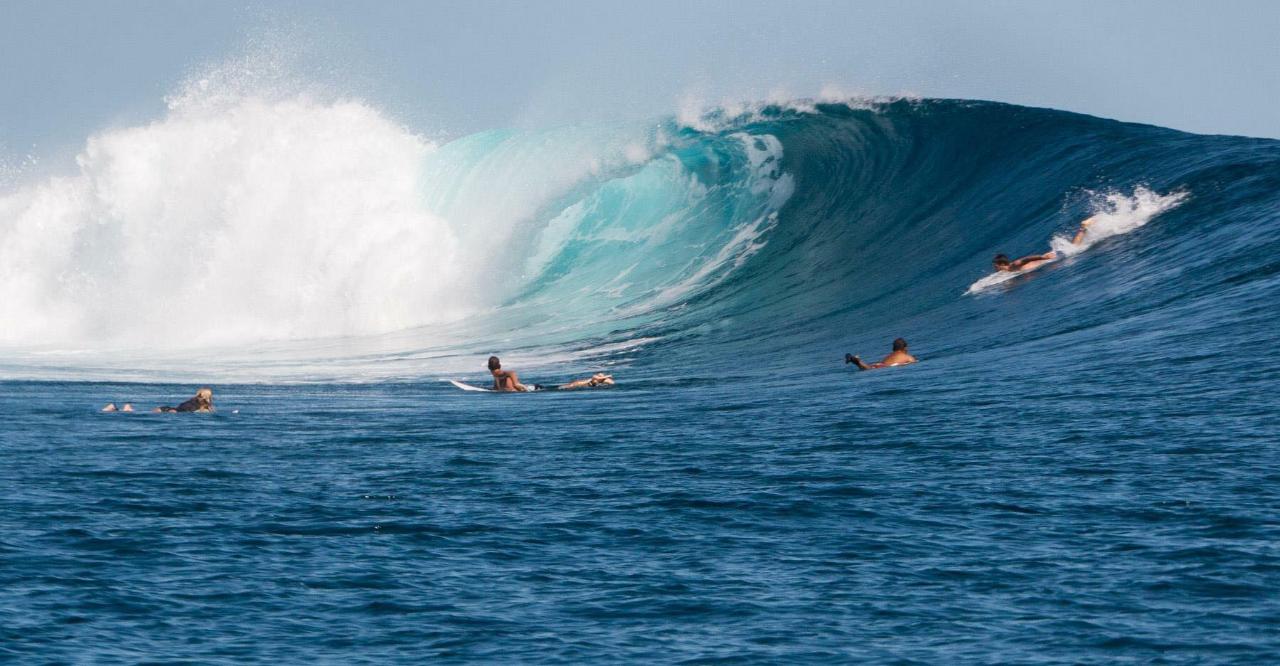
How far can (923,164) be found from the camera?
100ft

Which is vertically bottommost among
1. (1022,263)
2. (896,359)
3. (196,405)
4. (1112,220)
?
(196,405)

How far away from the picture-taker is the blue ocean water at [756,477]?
7496 millimetres

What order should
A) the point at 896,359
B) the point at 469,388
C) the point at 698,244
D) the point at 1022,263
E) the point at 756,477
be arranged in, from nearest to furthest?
the point at 756,477
the point at 896,359
the point at 469,388
the point at 1022,263
the point at 698,244

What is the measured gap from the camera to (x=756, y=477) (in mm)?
11156

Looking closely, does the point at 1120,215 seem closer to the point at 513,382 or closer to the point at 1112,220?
the point at 1112,220

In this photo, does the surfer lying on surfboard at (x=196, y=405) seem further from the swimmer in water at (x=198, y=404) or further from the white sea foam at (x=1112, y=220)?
the white sea foam at (x=1112, y=220)

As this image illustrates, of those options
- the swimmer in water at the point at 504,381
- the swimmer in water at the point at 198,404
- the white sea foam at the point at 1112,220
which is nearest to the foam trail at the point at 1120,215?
the white sea foam at the point at 1112,220

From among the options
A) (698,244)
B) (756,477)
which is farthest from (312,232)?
(756,477)

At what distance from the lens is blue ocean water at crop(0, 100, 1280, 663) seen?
24.6 feet

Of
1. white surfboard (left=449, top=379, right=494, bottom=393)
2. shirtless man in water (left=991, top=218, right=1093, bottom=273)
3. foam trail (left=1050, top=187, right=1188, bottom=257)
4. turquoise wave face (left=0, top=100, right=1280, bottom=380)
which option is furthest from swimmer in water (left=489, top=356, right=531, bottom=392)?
foam trail (left=1050, top=187, right=1188, bottom=257)

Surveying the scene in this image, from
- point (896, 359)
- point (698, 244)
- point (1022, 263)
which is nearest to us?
point (896, 359)

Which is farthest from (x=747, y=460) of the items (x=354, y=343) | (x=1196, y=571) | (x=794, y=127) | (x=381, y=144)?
(x=381, y=144)

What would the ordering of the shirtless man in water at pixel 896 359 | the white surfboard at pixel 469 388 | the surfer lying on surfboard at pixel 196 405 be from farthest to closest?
the white surfboard at pixel 469 388 < the shirtless man in water at pixel 896 359 < the surfer lying on surfboard at pixel 196 405

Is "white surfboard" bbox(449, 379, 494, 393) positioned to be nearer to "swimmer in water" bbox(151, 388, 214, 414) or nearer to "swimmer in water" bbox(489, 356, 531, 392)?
"swimmer in water" bbox(489, 356, 531, 392)
